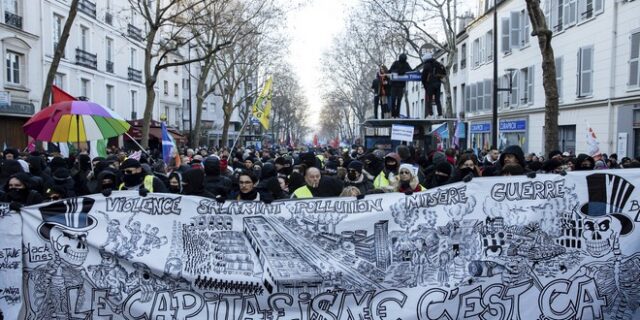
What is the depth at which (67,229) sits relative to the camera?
468 centimetres

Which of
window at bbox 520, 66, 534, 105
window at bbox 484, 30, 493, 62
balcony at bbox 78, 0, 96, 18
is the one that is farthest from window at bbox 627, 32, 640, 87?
balcony at bbox 78, 0, 96, 18

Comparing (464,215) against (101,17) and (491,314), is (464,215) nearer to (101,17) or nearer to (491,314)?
(491,314)

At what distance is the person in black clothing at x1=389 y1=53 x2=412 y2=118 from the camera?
16.0 meters

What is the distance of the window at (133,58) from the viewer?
3988 cm

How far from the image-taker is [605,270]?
4777 mm

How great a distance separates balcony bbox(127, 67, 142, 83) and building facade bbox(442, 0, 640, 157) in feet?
74.5

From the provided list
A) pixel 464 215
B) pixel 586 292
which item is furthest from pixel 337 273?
pixel 586 292

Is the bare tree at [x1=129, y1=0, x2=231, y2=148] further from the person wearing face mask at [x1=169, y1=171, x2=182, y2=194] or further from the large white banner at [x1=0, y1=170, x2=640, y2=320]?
the large white banner at [x1=0, y1=170, x2=640, y2=320]

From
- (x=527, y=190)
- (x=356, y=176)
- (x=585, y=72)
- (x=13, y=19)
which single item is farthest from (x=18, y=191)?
(x=13, y=19)

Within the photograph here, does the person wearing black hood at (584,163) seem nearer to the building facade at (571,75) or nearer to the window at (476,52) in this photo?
the building facade at (571,75)

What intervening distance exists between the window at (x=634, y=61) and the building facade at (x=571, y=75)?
3 cm

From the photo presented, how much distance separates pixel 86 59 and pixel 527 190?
3130 centimetres

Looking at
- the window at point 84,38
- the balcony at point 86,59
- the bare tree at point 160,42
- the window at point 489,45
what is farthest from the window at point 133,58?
the window at point 489,45

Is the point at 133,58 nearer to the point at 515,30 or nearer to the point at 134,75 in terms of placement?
the point at 134,75
